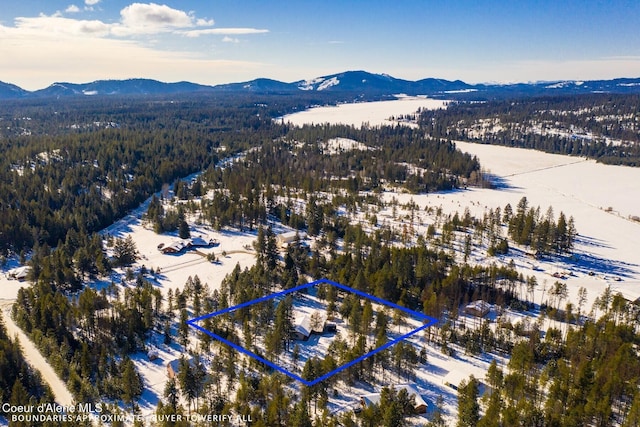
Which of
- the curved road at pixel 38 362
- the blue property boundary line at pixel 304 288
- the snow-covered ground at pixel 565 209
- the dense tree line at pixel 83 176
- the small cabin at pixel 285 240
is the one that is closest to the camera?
the curved road at pixel 38 362

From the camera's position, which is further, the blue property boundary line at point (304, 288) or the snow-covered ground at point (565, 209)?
the snow-covered ground at point (565, 209)

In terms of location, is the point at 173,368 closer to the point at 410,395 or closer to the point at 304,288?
the point at 410,395

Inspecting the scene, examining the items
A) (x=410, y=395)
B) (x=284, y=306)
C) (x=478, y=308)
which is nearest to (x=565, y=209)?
(x=478, y=308)

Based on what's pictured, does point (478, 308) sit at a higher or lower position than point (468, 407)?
lower

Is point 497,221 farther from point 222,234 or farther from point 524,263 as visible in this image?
point 222,234

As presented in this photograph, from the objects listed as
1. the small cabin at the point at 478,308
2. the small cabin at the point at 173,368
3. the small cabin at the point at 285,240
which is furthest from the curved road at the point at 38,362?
the small cabin at the point at 478,308

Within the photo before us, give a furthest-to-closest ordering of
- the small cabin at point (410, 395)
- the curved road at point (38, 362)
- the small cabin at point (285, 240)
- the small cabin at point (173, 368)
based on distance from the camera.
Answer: the small cabin at point (285, 240)
the small cabin at point (173, 368)
the curved road at point (38, 362)
the small cabin at point (410, 395)

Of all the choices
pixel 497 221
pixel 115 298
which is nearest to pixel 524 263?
pixel 497 221

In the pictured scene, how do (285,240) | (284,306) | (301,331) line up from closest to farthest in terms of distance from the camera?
(284,306) < (301,331) < (285,240)

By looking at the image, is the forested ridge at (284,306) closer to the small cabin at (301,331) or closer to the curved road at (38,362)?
the curved road at (38,362)

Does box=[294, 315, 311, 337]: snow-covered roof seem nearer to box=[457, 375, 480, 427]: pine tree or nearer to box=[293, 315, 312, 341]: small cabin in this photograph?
box=[293, 315, 312, 341]: small cabin

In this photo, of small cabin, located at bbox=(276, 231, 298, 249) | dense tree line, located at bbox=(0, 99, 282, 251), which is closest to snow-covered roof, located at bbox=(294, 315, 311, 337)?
small cabin, located at bbox=(276, 231, 298, 249)

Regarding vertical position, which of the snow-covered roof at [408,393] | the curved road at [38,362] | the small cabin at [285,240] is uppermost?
the small cabin at [285,240]
